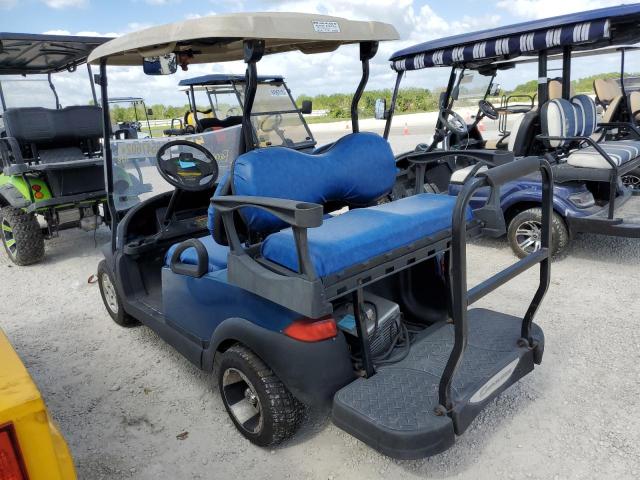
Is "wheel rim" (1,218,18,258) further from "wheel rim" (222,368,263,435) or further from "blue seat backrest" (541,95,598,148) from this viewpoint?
"blue seat backrest" (541,95,598,148)

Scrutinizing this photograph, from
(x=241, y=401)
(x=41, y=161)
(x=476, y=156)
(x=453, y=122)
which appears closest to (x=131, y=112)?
(x=41, y=161)

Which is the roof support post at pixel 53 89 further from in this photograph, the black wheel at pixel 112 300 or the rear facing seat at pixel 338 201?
the rear facing seat at pixel 338 201

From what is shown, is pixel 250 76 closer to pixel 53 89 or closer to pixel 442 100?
pixel 442 100

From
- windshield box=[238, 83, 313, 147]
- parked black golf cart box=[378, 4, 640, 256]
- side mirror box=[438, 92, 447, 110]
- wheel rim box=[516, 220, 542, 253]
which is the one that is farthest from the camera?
windshield box=[238, 83, 313, 147]

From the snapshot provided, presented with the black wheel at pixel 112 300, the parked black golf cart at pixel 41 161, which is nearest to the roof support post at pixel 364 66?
the black wheel at pixel 112 300

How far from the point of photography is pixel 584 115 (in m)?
5.17

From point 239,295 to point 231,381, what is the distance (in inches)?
16.3

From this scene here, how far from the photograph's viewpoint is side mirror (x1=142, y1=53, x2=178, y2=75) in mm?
2551

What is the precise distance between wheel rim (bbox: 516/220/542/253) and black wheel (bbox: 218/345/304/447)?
303 cm

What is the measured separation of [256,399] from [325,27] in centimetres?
169

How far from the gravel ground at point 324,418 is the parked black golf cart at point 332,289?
8.5 inches

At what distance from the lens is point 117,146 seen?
3129 millimetres

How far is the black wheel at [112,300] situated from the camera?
341 cm

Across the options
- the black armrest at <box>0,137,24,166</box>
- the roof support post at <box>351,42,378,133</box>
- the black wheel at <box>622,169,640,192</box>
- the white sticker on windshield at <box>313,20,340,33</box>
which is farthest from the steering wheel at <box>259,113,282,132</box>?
the white sticker on windshield at <box>313,20,340,33</box>
